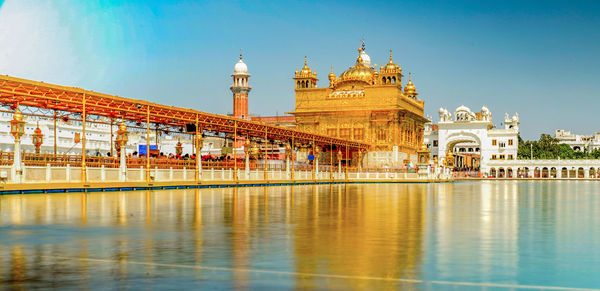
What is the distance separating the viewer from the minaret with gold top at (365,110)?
6550 centimetres

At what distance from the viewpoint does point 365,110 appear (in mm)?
66188

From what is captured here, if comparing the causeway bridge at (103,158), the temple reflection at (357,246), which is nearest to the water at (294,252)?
the temple reflection at (357,246)

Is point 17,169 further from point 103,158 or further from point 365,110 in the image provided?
point 365,110

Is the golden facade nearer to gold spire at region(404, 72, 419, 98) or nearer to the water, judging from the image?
gold spire at region(404, 72, 419, 98)

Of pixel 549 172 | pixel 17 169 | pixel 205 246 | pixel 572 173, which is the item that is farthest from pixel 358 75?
pixel 205 246

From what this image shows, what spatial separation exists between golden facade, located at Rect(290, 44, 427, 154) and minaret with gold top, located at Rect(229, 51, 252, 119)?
129ft

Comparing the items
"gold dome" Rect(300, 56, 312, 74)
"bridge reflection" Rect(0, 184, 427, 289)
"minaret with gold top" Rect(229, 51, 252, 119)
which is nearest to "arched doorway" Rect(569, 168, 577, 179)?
"gold dome" Rect(300, 56, 312, 74)

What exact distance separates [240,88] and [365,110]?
1887 inches

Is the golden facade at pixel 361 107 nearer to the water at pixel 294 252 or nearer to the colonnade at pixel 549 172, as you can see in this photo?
the colonnade at pixel 549 172

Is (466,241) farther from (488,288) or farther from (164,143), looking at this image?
(164,143)

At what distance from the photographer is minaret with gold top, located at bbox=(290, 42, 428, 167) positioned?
65.5 metres

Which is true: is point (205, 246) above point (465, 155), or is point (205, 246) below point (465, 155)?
below

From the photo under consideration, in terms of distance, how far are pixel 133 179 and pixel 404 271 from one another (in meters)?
A: 23.0

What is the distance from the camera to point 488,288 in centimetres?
511
